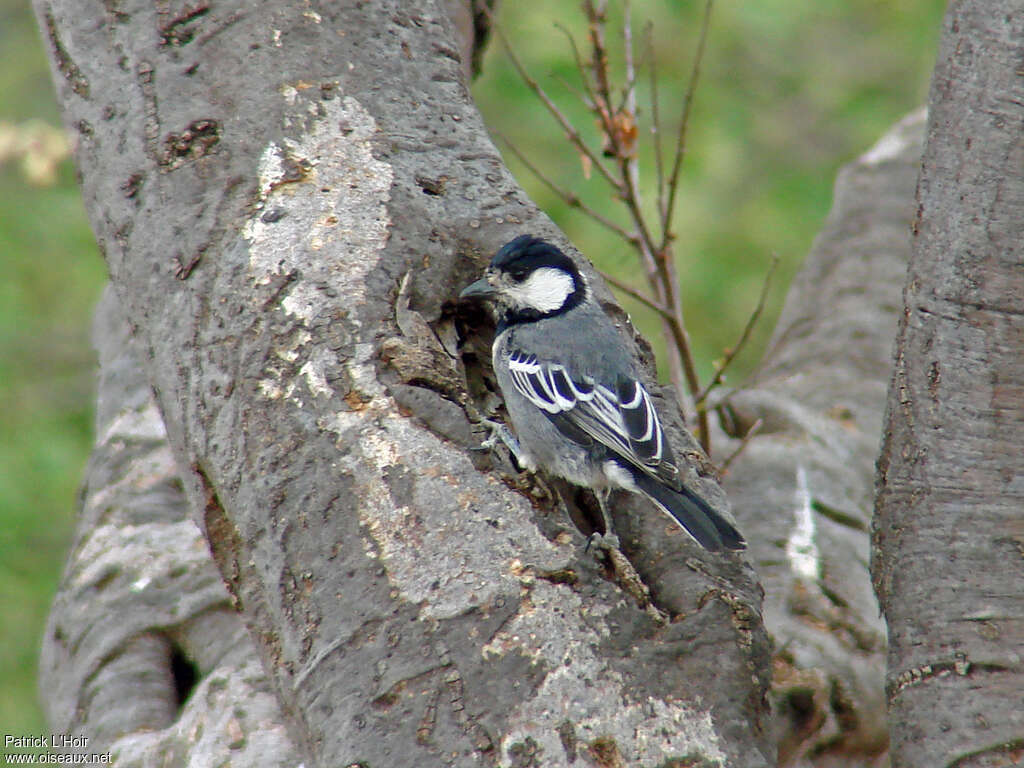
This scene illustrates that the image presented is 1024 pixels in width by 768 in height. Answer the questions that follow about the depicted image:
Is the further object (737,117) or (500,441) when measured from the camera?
(737,117)

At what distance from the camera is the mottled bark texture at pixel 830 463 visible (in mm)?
2992

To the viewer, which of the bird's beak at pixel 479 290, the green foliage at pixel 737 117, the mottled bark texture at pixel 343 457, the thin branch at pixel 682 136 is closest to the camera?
the mottled bark texture at pixel 343 457

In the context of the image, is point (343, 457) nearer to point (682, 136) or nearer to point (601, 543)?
point (601, 543)

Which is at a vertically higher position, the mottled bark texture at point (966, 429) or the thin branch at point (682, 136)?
the thin branch at point (682, 136)

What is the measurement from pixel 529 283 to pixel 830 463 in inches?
56.3

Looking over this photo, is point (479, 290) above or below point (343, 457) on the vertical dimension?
above

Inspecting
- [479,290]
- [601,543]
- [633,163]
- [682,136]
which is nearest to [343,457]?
[601,543]

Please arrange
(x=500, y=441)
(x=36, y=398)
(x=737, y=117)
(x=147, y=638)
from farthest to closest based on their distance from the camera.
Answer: (x=737, y=117) < (x=36, y=398) < (x=147, y=638) < (x=500, y=441)

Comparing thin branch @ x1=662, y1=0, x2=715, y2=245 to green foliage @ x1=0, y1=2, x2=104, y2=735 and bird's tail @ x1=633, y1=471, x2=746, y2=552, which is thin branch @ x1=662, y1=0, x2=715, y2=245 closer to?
bird's tail @ x1=633, y1=471, x2=746, y2=552

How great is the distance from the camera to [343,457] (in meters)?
2.26

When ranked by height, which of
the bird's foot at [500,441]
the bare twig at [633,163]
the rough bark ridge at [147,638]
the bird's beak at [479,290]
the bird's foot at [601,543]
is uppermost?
the bare twig at [633,163]

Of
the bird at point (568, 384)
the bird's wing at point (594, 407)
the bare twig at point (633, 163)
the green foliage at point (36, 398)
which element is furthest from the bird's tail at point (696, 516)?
the green foliage at point (36, 398)

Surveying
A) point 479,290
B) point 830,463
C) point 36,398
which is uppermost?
point 479,290

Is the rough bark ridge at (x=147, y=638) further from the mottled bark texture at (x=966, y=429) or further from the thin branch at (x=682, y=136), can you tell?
the thin branch at (x=682, y=136)
